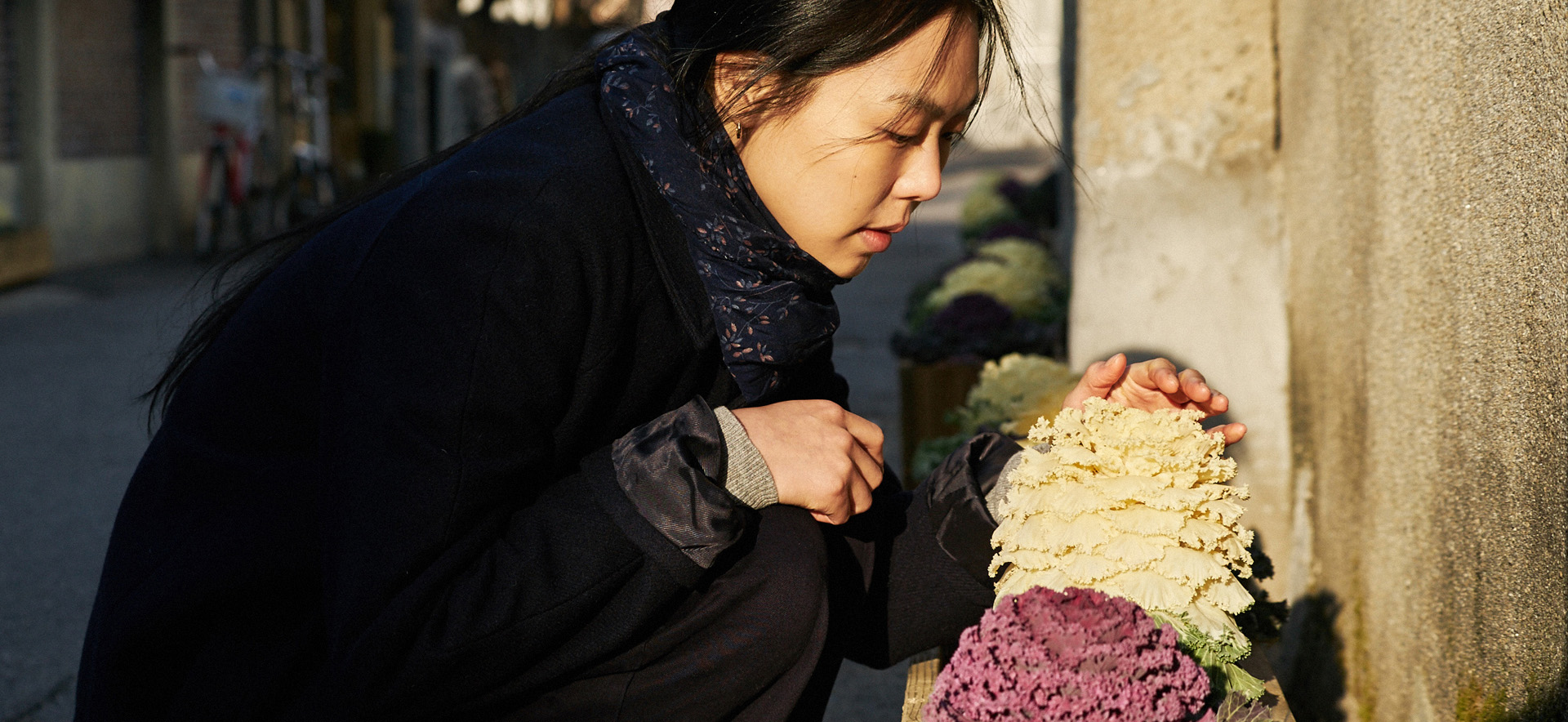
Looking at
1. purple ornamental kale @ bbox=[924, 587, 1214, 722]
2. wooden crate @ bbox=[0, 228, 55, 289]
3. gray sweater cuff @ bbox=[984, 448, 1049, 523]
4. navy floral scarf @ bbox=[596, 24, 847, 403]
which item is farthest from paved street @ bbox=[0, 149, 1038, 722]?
purple ornamental kale @ bbox=[924, 587, 1214, 722]

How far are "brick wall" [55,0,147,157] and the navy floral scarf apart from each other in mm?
9251

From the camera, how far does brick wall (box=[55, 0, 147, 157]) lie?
9.50m

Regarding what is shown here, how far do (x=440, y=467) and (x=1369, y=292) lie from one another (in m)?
1.57

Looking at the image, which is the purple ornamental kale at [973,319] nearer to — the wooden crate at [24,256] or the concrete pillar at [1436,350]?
the concrete pillar at [1436,350]

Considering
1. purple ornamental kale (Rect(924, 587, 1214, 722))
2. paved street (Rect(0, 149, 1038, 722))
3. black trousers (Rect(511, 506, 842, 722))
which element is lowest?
paved street (Rect(0, 149, 1038, 722))

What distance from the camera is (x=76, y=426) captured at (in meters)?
5.03

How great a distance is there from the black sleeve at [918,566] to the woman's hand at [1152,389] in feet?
0.65

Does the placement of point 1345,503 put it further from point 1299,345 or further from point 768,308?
point 768,308

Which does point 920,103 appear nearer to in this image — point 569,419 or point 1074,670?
point 569,419

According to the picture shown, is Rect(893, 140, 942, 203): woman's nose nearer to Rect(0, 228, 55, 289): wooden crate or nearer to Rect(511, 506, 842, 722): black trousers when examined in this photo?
Rect(511, 506, 842, 722): black trousers

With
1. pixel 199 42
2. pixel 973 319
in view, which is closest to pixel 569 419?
pixel 973 319

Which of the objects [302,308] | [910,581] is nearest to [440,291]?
[302,308]

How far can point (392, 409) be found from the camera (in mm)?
1462

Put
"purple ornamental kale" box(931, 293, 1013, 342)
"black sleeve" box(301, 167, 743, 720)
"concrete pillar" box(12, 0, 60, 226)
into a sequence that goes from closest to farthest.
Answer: "black sleeve" box(301, 167, 743, 720), "purple ornamental kale" box(931, 293, 1013, 342), "concrete pillar" box(12, 0, 60, 226)
